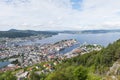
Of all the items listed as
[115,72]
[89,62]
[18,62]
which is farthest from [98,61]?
[18,62]

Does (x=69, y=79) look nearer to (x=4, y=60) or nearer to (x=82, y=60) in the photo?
(x=82, y=60)

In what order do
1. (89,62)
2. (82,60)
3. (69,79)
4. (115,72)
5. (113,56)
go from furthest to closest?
(82,60) < (89,62) < (113,56) < (115,72) < (69,79)

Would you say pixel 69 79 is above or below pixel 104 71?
above

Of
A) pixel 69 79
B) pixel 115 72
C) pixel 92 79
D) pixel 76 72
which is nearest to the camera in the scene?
pixel 92 79

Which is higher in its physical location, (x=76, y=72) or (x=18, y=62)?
(x=76, y=72)

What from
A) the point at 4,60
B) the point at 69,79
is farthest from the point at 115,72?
the point at 4,60

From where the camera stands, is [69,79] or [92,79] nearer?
[92,79]

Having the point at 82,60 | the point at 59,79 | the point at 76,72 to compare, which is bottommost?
the point at 82,60

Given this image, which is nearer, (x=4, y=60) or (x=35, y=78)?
(x=35, y=78)

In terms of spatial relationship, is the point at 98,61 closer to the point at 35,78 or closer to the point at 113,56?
the point at 113,56
